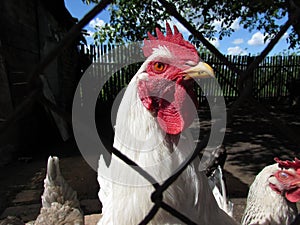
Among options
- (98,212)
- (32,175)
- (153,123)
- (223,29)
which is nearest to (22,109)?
(153,123)

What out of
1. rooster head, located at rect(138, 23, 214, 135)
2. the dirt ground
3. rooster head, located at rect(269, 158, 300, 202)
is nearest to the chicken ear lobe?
rooster head, located at rect(269, 158, 300, 202)

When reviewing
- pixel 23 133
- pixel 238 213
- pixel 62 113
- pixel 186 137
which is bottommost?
pixel 238 213

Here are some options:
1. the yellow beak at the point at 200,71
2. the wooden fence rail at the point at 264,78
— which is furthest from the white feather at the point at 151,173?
the wooden fence rail at the point at 264,78

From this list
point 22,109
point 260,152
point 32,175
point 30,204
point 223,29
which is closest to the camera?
point 22,109

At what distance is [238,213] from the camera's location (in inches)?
109

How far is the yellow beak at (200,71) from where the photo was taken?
117 cm

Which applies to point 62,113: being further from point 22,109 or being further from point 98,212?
point 98,212

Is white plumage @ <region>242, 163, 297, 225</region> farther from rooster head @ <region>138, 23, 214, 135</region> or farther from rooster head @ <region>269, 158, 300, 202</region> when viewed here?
rooster head @ <region>138, 23, 214, 135</region>

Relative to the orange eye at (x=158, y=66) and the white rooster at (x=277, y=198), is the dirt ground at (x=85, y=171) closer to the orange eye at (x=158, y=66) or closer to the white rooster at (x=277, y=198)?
the white rooster at (x=277, y=198)

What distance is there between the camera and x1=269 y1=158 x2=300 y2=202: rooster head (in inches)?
72.9

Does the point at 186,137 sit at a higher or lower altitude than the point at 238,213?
higher

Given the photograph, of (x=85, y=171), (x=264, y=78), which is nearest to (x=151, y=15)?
(x=85, y=171)

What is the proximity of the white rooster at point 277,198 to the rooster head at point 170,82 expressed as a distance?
1043 mm

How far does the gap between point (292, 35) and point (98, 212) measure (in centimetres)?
847
